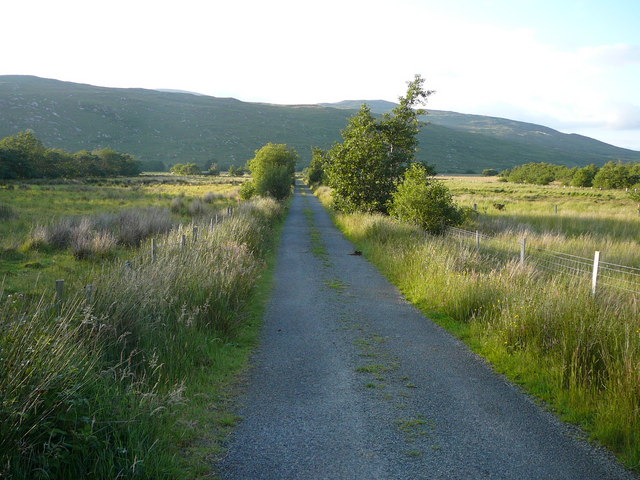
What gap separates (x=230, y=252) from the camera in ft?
34.8

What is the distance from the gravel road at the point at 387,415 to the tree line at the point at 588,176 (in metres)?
64.1

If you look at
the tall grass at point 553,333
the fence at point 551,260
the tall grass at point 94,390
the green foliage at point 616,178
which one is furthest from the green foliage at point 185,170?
the tall grass at point 94,390

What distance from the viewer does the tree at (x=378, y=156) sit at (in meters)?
25.0

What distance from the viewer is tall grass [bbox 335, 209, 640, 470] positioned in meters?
4.55

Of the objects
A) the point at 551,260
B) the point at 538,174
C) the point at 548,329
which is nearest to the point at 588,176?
the point at 538,174

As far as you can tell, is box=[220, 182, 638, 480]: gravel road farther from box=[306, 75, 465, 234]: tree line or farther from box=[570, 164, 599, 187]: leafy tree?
box=[570, 164, 599, 187]: leafy tree

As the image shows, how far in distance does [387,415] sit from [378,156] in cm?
2108

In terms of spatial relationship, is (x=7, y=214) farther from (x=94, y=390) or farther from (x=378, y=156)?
(x=94, y=390)

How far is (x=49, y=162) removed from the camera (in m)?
67.8

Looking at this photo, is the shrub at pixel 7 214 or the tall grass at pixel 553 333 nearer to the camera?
the tall grass at pixel 553 333

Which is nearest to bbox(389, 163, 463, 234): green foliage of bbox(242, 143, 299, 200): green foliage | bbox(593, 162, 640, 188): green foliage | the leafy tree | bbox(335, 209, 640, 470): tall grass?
bbox(335, 209, 640, 470): tall grass

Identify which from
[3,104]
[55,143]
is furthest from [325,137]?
[3,104]

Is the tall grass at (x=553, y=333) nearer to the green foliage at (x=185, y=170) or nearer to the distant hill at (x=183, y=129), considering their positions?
the green foliage at (x=185, y=170)

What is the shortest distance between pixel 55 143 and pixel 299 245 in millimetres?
121620
